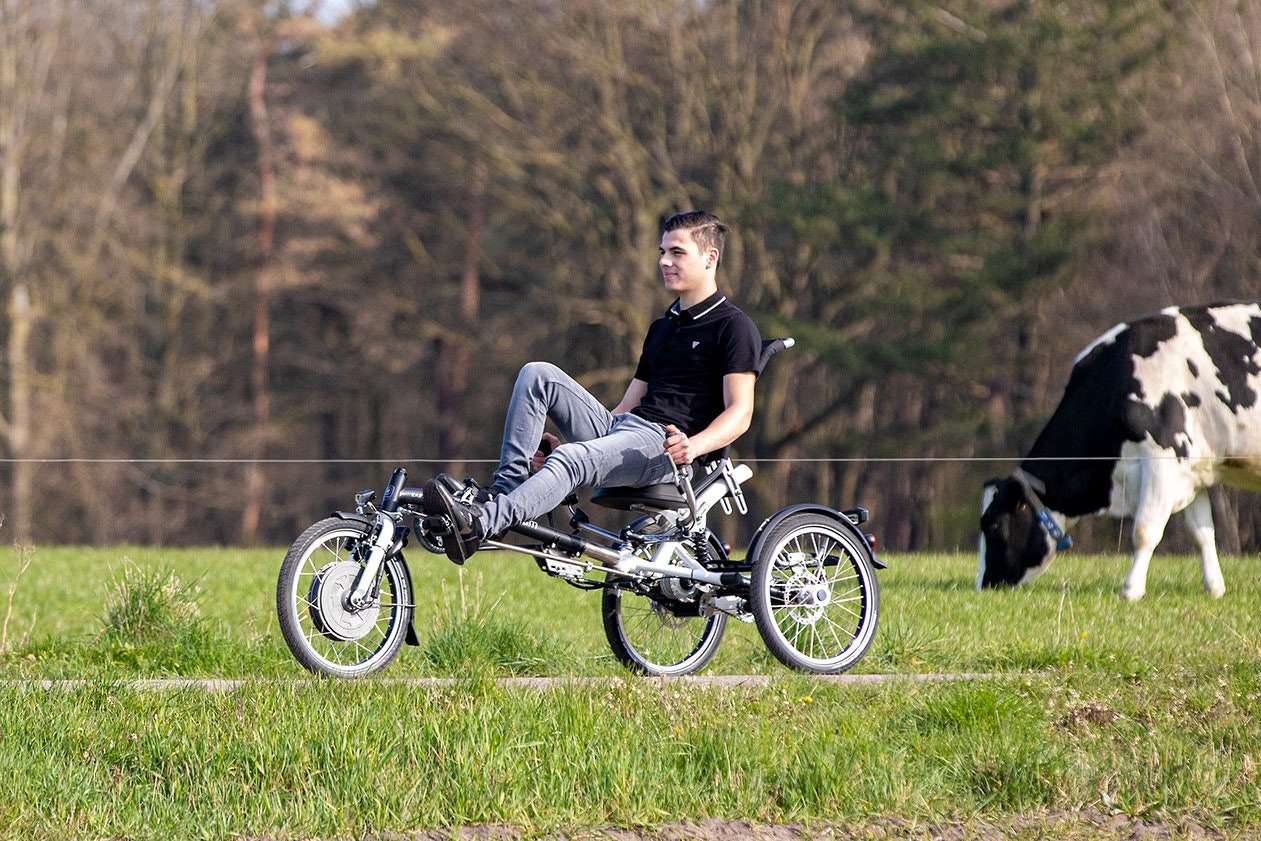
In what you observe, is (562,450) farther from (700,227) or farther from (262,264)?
(262,264)

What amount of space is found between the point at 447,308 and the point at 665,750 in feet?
95.1

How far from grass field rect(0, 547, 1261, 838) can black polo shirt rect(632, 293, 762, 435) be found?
111cm

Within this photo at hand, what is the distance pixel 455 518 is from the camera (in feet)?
20.0

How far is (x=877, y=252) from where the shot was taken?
30.1 m

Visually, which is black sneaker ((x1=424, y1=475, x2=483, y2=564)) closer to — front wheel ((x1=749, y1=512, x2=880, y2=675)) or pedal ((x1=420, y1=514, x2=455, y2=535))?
pedal ((x1=420, y1=514, x2=455, y2=535))

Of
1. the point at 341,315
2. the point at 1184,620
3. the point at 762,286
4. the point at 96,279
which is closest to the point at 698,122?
the point at 762,286

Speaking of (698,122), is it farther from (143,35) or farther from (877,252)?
(143,35)

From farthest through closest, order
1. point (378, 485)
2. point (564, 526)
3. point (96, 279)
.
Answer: point (96, 279) → point (378, 485) → point (564, 526)

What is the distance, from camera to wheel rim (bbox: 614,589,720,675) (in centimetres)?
705

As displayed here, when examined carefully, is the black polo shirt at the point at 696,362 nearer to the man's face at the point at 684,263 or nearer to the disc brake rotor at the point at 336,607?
the man's face at the point at 684,263

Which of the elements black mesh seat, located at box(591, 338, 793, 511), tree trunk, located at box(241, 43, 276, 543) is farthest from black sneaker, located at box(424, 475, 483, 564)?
tree trunk, located at box(241, 43, 276, 543)

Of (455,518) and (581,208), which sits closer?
(455,518)

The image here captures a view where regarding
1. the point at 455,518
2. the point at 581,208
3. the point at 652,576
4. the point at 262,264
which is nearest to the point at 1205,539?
the point at 652,576

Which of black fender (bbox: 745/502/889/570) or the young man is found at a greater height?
the young man
